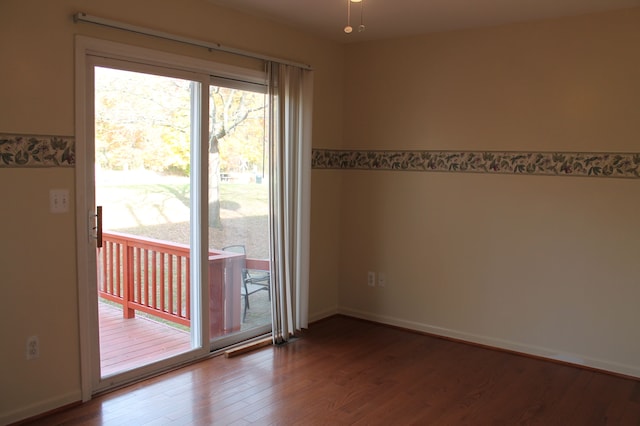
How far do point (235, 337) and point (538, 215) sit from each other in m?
2.45

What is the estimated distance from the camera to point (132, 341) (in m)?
3.47

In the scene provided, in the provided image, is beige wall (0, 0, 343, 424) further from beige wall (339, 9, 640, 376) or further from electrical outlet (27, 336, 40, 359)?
beige wall (339, 9, 640, 376)

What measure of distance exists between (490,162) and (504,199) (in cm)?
30

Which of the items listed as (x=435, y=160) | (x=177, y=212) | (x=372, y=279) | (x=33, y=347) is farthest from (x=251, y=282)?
(x=435, y=160)

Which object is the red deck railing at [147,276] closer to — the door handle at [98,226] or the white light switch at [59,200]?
the door handle at [98,226]

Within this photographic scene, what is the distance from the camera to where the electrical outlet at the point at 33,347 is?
2.70 metres

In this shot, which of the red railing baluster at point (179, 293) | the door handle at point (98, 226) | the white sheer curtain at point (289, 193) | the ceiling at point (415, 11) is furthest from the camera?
the white sheer curtain at point (289, 193)

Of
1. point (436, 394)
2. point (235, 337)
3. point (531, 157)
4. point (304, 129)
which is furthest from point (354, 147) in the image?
point (436, 394)

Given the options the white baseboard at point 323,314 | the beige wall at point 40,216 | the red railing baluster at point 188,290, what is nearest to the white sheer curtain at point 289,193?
the white baseboard at point 323,314

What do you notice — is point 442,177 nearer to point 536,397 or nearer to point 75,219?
point 536,397

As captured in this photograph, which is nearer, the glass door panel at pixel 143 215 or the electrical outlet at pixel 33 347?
the electrical outlet at pixel 33 347

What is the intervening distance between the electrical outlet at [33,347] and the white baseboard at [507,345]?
8.92ft

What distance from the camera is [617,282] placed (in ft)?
11.6

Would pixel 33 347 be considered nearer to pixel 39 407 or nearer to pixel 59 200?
pixel 39 407
